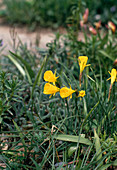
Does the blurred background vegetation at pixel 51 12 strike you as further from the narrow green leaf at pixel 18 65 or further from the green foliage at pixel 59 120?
the narrow green leaf at pixel 18 65

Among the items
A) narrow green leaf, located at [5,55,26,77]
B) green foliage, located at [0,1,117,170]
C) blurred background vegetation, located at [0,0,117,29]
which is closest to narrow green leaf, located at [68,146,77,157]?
green foliage, located at [0,1,117,170]

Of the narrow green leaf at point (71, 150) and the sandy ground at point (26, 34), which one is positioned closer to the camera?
the narrow green leaf at point (71, 150)

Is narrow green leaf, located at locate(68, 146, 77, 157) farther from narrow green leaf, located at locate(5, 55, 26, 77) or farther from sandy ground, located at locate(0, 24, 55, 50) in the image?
sandy ground, located at locate(0, 24, 55, 50)

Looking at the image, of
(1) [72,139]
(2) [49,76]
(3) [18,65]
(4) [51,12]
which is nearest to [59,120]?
(1) [72,139]

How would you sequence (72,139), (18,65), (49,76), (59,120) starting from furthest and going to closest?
(18,65)
(59,120)
(72,139)
(49,76)

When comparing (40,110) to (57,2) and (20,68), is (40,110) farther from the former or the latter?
(57,2)

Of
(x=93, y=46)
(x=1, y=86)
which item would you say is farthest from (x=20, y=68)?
(x=93, y=46)

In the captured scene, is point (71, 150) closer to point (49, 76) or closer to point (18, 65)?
point (49, 76)

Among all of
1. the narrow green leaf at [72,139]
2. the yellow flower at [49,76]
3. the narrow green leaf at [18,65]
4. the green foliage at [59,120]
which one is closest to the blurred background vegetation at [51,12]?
the green foliage at [59,120]

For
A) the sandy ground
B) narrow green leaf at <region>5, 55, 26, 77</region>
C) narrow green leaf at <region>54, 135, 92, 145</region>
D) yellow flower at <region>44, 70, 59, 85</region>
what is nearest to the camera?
yellow flower at <region>44, 70, 59, 85</region>
